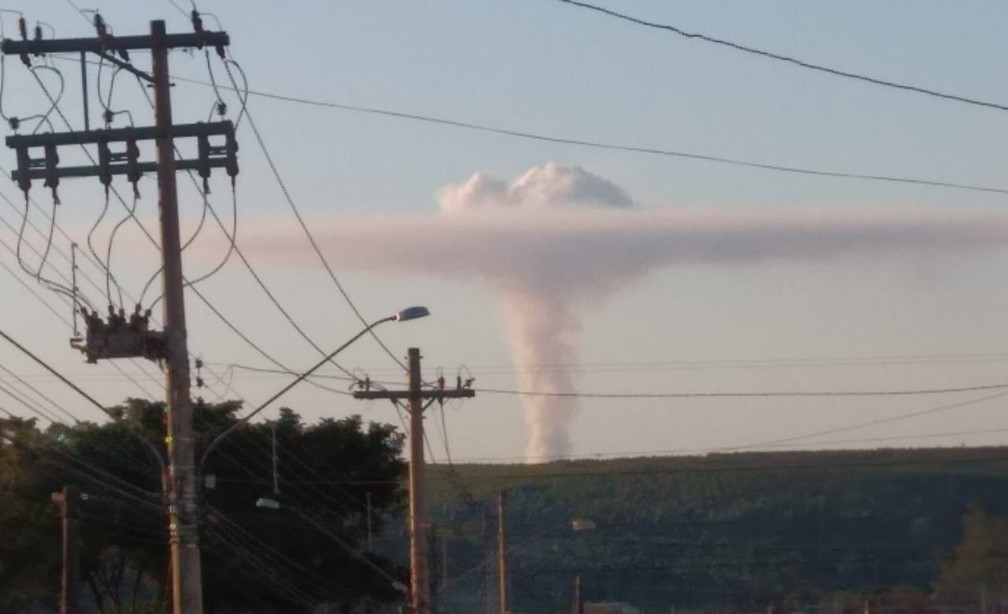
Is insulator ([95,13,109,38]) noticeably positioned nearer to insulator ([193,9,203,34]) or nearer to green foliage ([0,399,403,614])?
insulator ([193,9,203,34])

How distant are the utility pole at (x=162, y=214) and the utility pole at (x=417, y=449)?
17.4 metres

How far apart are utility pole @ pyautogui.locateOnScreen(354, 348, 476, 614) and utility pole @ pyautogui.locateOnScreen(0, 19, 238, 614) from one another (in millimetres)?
17447

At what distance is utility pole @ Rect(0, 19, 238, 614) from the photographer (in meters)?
24.3

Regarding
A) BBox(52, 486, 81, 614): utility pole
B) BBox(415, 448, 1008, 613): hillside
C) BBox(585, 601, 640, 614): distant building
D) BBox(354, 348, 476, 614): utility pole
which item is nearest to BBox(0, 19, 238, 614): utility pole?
BBox(52, 486, 81, 614): utility pole

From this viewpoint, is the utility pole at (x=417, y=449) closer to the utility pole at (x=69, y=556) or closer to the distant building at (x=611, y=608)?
the utility pole at (x=69, y=556)

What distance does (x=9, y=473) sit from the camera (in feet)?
186

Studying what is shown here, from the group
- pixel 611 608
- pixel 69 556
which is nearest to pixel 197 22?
pixel 69 556

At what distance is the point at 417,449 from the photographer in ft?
138

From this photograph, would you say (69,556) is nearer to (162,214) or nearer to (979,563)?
(162,214)

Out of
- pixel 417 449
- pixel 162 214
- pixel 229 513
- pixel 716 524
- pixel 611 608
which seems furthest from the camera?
pixel 716 524

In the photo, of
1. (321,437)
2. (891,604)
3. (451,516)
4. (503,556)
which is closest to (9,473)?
(321,437)

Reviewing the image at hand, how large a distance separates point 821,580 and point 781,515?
2834 mm

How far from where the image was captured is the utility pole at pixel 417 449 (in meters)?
42.2

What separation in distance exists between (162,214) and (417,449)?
18449 millimetres
